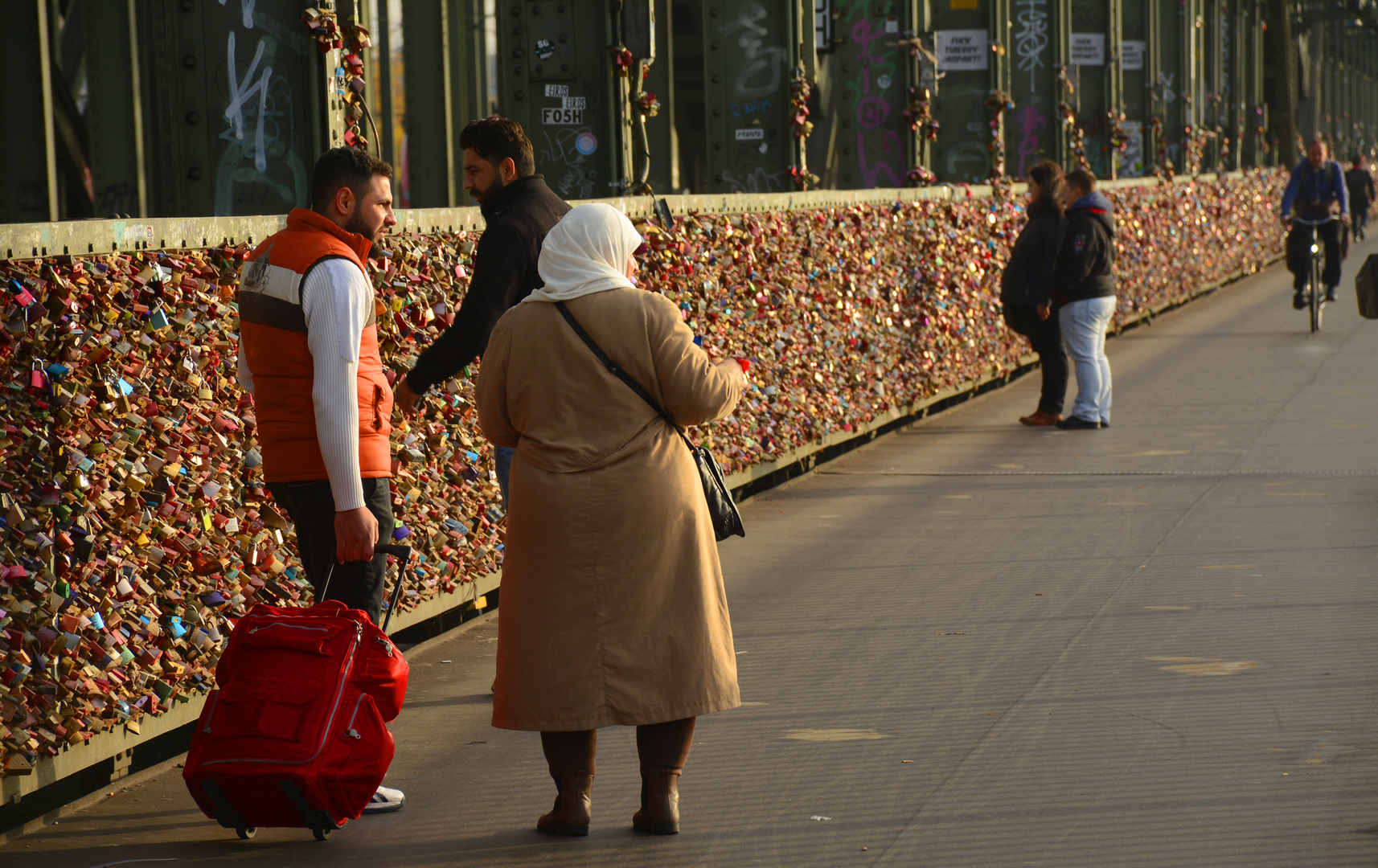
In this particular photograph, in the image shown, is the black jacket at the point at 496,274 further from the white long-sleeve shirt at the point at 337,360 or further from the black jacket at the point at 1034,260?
the black jacket at the point at 1034,260

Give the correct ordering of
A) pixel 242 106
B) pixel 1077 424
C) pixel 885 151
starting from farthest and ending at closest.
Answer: pixel 885 151 → pixel 1077 424 → pixel 242 106

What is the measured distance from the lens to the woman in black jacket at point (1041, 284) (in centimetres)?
1205

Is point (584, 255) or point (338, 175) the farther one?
point (338, 175)

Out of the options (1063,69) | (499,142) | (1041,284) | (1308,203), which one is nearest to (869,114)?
(1041,284)

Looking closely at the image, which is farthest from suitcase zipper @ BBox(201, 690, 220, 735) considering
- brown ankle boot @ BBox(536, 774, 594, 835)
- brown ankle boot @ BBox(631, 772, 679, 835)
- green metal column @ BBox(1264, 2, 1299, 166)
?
green metal column @ BBox(1264, 2, 1299, 166)

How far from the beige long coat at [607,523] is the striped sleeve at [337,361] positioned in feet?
1.26

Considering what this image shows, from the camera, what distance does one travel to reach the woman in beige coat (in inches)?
167

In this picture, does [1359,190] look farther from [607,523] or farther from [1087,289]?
[607,523]

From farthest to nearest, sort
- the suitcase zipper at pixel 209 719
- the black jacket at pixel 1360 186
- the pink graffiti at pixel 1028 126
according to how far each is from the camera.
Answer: the black jacket at pixel 1360 186 < the pink graffiti at pixel 1028 126 < the suitcase zipper at pixel 209 719

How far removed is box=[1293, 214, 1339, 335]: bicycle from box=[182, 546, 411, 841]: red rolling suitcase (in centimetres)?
1526

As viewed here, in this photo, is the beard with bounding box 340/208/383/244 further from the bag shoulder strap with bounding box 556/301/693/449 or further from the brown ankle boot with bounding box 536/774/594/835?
the brown ankle boot with bounding box 536/774/594/835

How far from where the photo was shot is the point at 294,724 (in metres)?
4.19

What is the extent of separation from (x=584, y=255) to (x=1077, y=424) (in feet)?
27.2

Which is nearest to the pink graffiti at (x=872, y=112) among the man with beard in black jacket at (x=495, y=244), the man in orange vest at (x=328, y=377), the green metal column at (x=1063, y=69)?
the green metal column at (x=1063, y=69)
